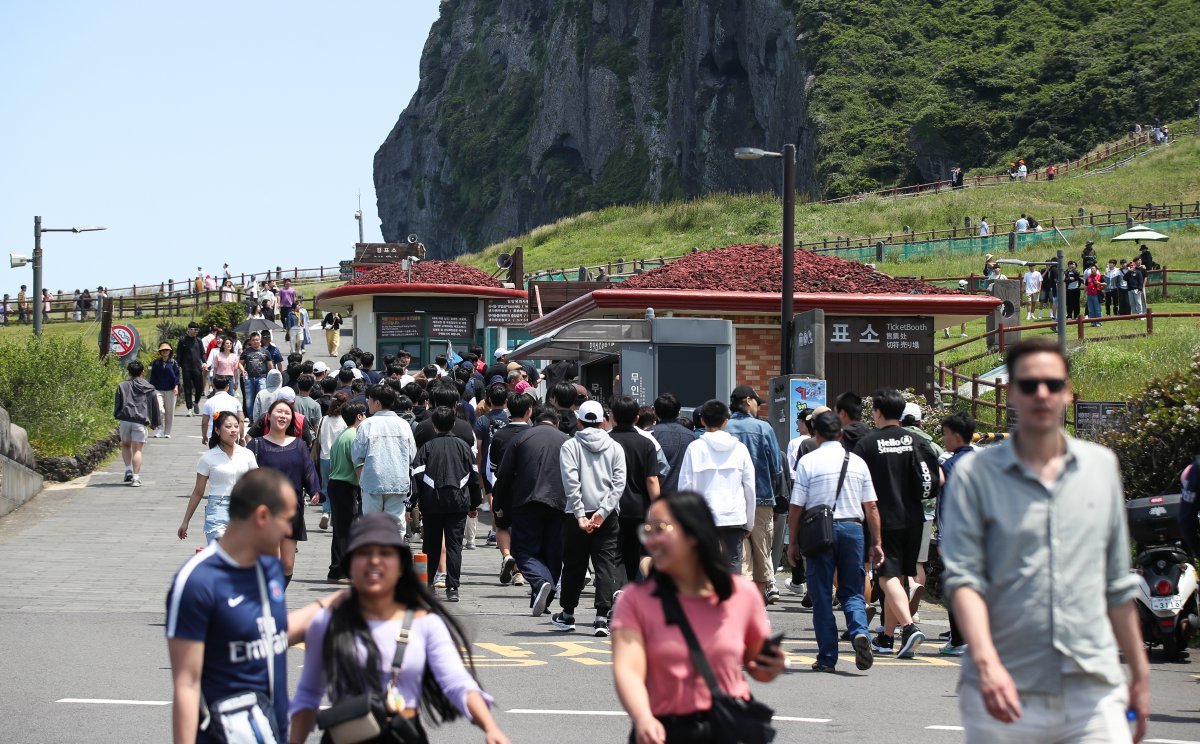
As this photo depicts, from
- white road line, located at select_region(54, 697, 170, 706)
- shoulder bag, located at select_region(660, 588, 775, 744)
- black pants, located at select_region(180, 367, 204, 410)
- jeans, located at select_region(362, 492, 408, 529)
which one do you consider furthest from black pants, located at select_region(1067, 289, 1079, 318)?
shoulder bag, located at select_region(660, 588, 775, 744)

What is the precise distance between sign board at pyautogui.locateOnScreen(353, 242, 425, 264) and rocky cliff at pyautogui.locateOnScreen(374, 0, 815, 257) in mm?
62990

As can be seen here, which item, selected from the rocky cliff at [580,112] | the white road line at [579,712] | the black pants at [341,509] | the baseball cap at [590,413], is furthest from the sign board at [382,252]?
the rocky cliff at [580,112]

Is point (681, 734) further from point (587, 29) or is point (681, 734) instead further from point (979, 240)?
point (587, 29)

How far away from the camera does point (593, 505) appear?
11117 mm

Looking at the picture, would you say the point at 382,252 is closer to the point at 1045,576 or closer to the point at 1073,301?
the point at 1073,301

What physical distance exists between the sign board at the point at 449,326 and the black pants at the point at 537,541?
23175 mm

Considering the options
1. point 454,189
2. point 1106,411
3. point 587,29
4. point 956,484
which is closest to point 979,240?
point 1106,411

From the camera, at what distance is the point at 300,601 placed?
12750mm

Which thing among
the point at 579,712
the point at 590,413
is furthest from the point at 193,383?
the point at 579,712

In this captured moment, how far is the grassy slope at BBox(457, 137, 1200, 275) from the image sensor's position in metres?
65.5

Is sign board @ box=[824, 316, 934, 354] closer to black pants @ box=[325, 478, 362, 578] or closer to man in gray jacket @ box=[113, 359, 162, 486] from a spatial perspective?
man in gray jacket @ box=[113, 359, 162, 486]

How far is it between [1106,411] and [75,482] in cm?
1340

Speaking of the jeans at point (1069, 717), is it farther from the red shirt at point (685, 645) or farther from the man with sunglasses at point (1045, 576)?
the red shirt at point (685, 645)

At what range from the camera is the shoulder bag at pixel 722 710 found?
15.6ft
